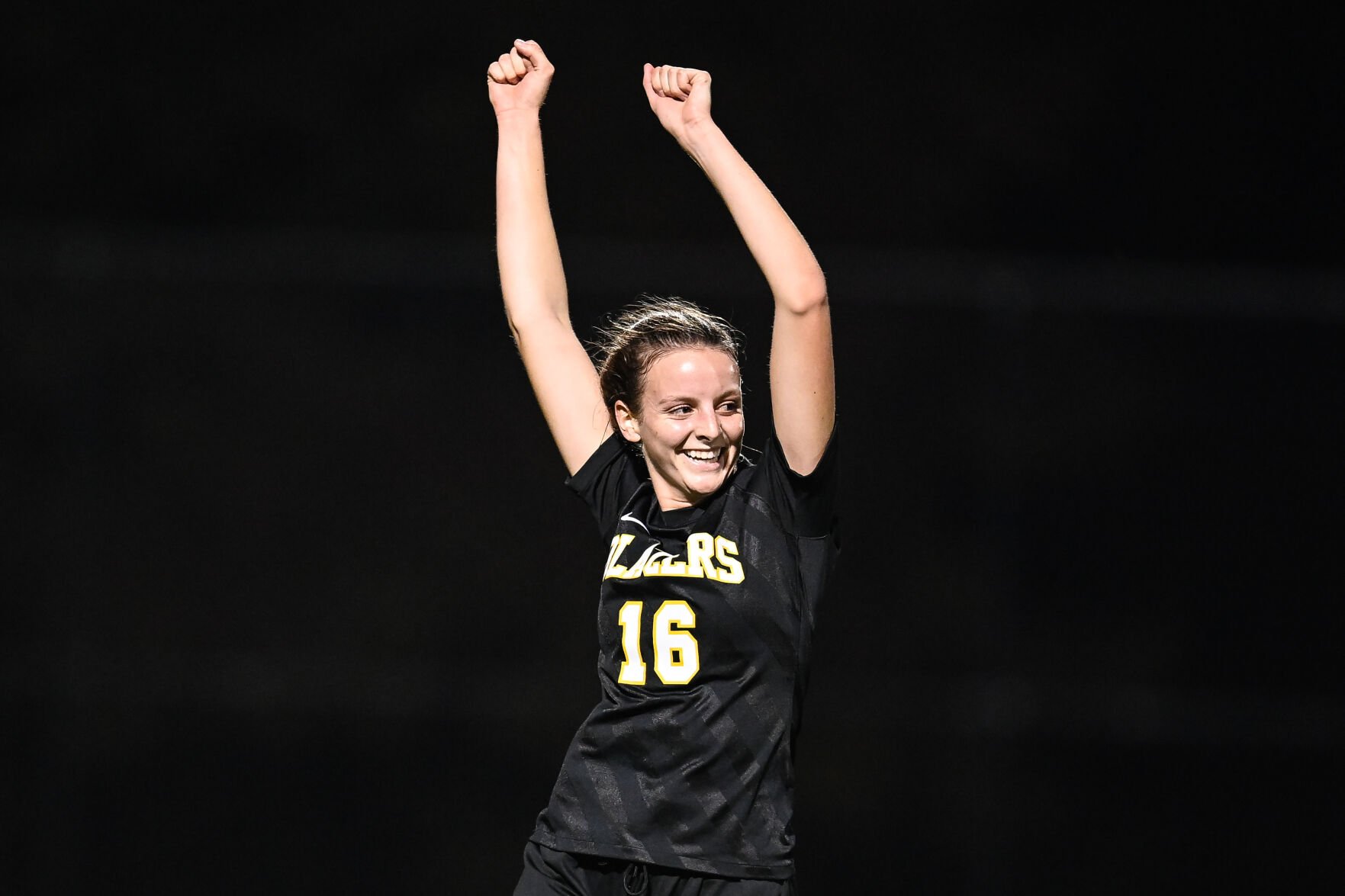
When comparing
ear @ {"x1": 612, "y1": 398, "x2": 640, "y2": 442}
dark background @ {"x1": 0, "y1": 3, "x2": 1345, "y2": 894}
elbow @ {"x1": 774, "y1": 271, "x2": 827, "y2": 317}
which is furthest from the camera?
dark background @ {"x1": 0, "y1": 3, "x2": 1345, "y2": 894}

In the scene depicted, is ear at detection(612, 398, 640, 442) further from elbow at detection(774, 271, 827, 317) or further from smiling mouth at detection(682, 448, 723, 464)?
elbow at detection(774, 271, 827, 317)

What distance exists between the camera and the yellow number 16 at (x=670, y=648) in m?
1.85

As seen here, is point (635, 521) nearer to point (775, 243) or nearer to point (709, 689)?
point (709, 689)

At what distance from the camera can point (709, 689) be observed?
1851 mm

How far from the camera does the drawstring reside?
1846mm

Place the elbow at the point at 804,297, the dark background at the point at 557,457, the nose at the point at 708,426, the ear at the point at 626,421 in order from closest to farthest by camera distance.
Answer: the elbow at the point at 804,297 < the nose at the point at 708,426 < the ear at the point at 626,421 < the dark background at the point at 557,457

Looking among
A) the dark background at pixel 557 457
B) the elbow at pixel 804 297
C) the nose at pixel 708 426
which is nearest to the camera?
the elbow at pixel 804 297

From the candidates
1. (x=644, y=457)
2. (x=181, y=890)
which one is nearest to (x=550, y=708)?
(x=181, y=890)

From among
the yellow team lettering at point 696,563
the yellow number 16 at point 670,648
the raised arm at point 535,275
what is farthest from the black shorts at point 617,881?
the raised arm at point 535,275

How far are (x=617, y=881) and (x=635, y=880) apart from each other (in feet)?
0.12

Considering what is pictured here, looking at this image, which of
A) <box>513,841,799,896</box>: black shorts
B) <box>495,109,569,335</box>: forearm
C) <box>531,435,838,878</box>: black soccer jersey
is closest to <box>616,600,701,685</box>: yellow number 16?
<box>531,435,838,878</box>: black soccer jersey

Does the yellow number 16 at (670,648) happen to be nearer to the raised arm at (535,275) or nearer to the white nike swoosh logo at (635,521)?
the white nike swoosh logo at (635,521)

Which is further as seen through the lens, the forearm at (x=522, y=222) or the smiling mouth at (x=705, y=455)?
the forearm at (x=522, y=222)

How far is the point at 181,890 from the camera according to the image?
4031 mm
